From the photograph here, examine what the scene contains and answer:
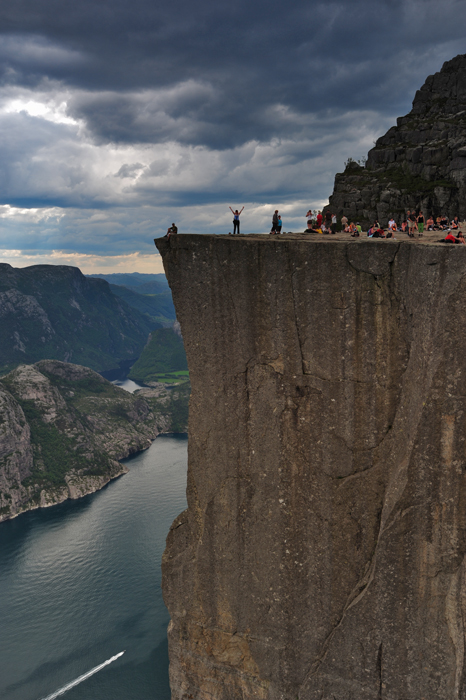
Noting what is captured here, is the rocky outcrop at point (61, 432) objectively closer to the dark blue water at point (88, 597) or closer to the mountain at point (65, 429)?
the mountain at point (65, 429)

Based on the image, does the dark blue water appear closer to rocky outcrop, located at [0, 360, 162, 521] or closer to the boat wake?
the boat wake

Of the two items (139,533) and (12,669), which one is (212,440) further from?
(139,533)

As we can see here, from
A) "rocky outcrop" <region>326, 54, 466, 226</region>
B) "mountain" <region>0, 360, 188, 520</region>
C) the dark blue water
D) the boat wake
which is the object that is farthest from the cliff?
"mountain" <region>0, 360, 188, 520</region>

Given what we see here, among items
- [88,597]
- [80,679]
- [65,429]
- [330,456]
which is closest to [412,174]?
[330,456]

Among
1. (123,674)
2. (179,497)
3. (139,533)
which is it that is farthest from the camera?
(179,497)

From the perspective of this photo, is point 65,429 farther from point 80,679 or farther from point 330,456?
point 330,456


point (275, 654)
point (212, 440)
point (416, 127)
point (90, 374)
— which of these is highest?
point (416, 127)

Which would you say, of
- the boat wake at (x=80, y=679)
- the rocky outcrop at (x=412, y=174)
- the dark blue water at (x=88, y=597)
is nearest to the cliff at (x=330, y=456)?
the rocky outcrop at (x=412, y=174)

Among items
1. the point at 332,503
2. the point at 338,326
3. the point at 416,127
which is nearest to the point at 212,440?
the point at 332,503
